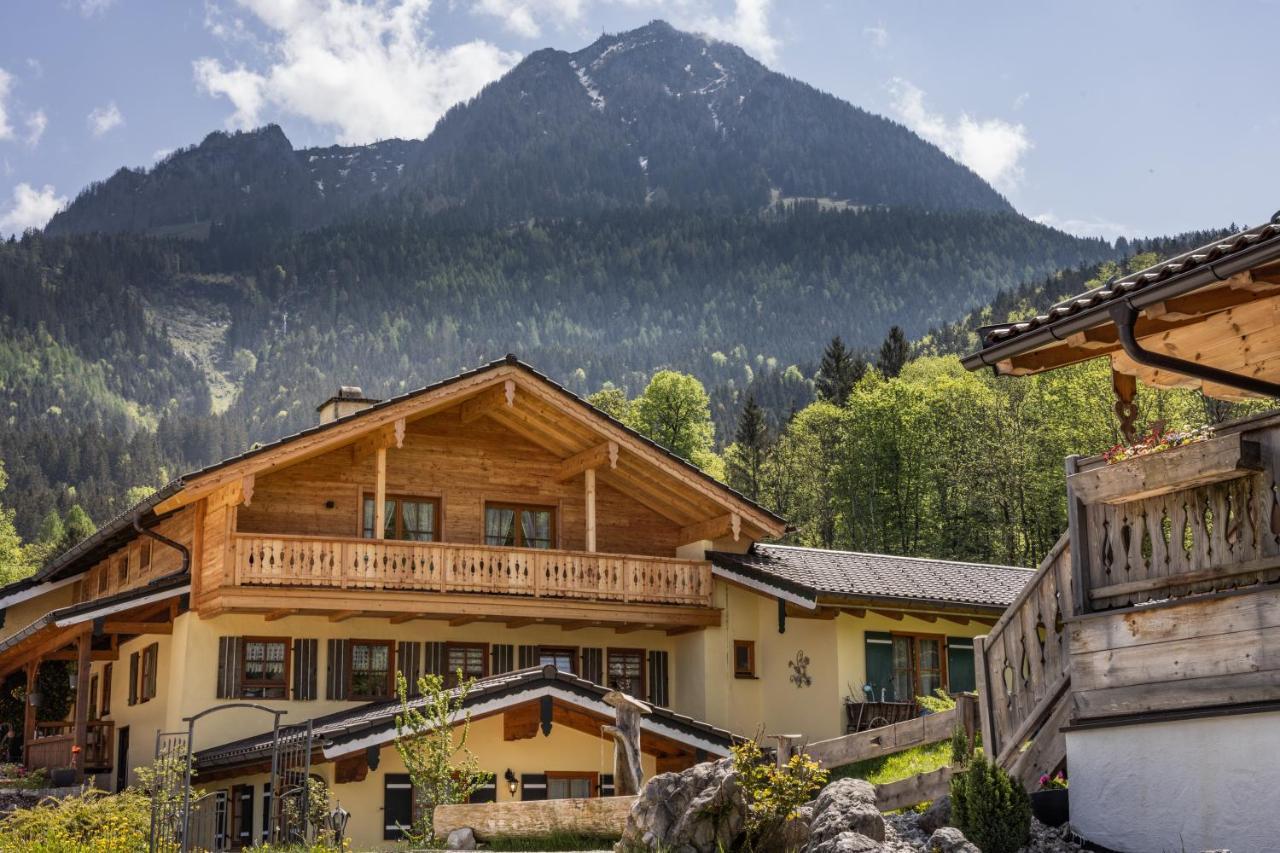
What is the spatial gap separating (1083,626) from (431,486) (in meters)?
18.9

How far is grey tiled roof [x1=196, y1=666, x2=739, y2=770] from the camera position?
2334 cm

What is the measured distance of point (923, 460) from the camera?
6544 centimetres

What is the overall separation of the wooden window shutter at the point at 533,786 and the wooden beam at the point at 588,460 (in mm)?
6260

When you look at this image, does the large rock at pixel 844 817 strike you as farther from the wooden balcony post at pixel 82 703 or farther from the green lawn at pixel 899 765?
the wooden balcony post at pixel 82 703

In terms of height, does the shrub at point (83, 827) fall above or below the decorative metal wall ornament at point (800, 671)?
below

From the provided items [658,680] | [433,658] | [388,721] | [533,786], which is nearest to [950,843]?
[388,721]

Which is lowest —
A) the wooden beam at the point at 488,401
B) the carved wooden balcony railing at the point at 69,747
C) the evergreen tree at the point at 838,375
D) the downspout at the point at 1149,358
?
the carved wooden balcony railing at the point at 69,747

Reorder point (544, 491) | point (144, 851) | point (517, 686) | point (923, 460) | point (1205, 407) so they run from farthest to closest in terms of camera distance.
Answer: point (923, 460) < point (1205, 407) < point (544, 491) < point (517, 686) < point (144, 851)

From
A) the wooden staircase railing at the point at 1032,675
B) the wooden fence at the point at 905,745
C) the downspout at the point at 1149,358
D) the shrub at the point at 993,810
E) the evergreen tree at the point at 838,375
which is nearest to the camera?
the downspout at the point at 1149,358

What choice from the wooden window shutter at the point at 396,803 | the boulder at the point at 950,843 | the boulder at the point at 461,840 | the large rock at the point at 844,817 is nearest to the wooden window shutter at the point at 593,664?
the wooden window shutter at the point at 396,803

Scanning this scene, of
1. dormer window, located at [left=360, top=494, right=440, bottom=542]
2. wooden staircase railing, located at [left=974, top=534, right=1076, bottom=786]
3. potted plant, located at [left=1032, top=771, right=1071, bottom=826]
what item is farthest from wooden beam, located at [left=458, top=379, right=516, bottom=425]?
potted plant, located at [left=1032, top=771, right=1071, bottom=826]

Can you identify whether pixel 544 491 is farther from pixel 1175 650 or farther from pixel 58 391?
pixel 58 391

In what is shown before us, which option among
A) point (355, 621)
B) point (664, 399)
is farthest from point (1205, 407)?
point (355, 621)

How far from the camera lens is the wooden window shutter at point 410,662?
2858cm
